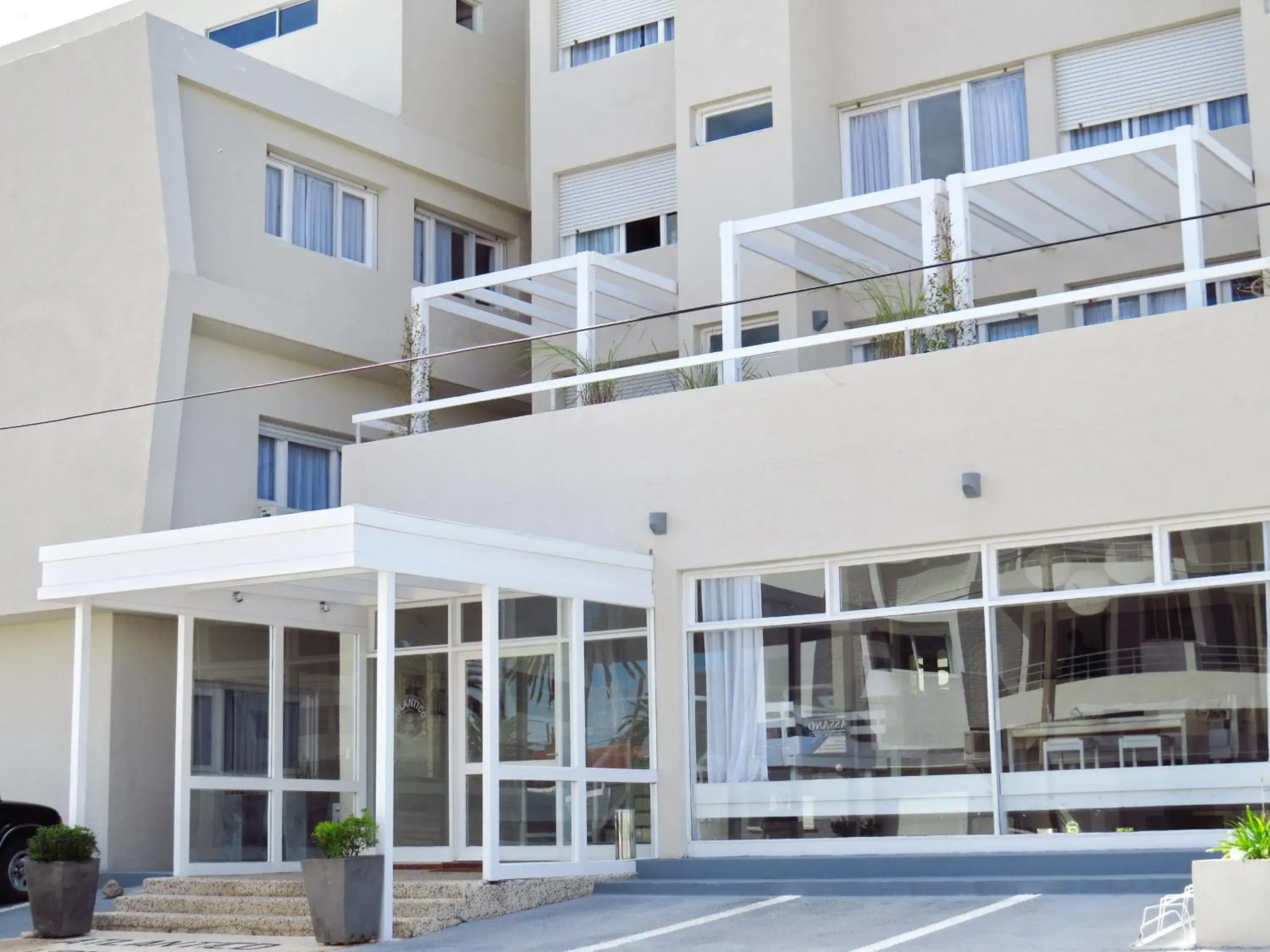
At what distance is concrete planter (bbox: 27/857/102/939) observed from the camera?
500 inches

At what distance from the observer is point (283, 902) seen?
41.1 ft

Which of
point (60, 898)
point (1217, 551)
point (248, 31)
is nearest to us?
point (1217, 551)

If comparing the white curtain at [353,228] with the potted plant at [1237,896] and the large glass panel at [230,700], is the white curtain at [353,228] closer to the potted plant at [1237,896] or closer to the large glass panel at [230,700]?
the large glass panel at [230,700]

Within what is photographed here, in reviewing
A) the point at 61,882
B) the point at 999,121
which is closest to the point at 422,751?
the point at 61,882

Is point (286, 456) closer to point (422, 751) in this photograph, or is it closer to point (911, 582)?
point (422, 751)

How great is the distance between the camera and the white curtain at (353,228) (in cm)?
1909

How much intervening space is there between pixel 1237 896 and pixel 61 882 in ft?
27.7

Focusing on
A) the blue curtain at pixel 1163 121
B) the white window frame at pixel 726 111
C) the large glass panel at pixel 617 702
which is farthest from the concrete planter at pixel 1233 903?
the white window frame at pixel 726 111

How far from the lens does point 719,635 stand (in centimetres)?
1391

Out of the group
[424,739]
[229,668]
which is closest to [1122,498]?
[424,739]

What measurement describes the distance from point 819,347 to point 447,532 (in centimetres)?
556

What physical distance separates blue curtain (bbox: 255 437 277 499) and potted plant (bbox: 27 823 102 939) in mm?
5398

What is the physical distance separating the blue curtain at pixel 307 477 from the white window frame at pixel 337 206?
214 centimetres

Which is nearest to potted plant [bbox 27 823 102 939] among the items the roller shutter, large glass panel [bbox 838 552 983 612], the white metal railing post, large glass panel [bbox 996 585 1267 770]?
the white metal railing post
